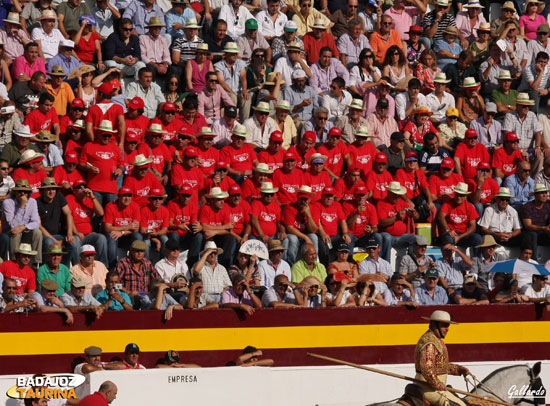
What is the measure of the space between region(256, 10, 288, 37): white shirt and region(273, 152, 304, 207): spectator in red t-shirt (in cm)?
365

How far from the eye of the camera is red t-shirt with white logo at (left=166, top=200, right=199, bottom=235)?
68.2 ft

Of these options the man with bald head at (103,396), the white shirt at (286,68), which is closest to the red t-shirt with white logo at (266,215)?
the white shirt at (286,68)

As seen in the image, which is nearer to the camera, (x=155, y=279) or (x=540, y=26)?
(x=155, y=279)

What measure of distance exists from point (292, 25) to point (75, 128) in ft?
16.4

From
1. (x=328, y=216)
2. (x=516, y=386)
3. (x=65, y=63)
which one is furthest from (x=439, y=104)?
(x=516, y=386)

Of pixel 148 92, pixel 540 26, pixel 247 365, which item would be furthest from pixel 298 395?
pixel 540 26

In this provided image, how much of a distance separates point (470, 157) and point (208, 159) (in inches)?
176

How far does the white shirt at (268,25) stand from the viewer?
24953 mm

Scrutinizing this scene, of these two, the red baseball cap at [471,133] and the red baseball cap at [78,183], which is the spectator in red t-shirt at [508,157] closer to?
the red baseball cap at [471,133]

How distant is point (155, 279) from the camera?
19.4 meters

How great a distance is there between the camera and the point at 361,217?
21859 mm

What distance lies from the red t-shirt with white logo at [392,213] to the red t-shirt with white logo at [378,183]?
18cm

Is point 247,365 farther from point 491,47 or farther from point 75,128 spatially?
point 491,47

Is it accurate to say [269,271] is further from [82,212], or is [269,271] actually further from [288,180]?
[82,212]
